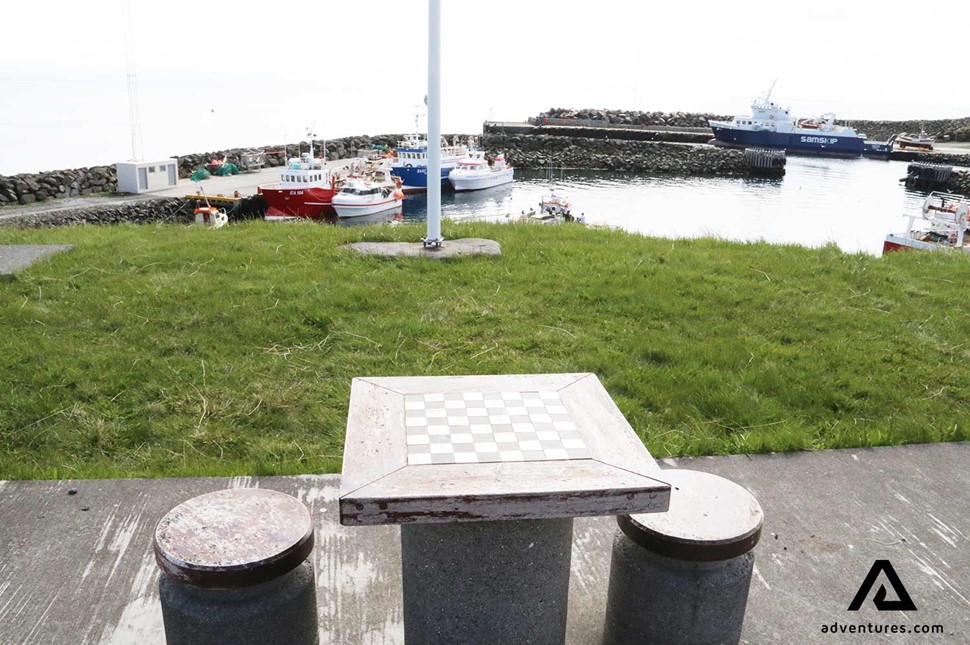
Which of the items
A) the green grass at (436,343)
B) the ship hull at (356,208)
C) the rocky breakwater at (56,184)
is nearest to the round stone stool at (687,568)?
the green grass at (436,343)

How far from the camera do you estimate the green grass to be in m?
4.50

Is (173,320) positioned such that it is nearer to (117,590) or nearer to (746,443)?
(117,590)

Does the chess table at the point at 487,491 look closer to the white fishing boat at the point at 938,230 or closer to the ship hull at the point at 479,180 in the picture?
the white fishing boat at the point at 938,230

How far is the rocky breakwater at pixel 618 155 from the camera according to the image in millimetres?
55656

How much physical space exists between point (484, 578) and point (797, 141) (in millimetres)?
70301

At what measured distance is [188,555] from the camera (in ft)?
7.20

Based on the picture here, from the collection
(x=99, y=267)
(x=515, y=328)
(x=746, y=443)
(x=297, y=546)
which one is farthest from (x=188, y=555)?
(x=99, y=267)

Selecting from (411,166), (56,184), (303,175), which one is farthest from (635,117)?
(56,184)

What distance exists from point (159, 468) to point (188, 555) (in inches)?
83.9

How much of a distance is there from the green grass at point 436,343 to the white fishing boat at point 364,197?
20773 millimetres

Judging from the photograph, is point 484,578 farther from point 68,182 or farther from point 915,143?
point 915,143

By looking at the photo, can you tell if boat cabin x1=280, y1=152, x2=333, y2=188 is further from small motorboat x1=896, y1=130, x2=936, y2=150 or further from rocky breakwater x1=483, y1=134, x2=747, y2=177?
small motorboat x1=896, y1=130, x2=936, y2=150

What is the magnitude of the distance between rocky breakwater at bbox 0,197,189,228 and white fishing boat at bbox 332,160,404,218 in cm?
549

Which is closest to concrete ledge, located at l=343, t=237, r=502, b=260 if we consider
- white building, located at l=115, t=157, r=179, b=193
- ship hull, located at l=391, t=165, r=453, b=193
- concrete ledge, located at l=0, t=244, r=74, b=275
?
concrete ledge, located at l=0, t=244, r=74, b=275
